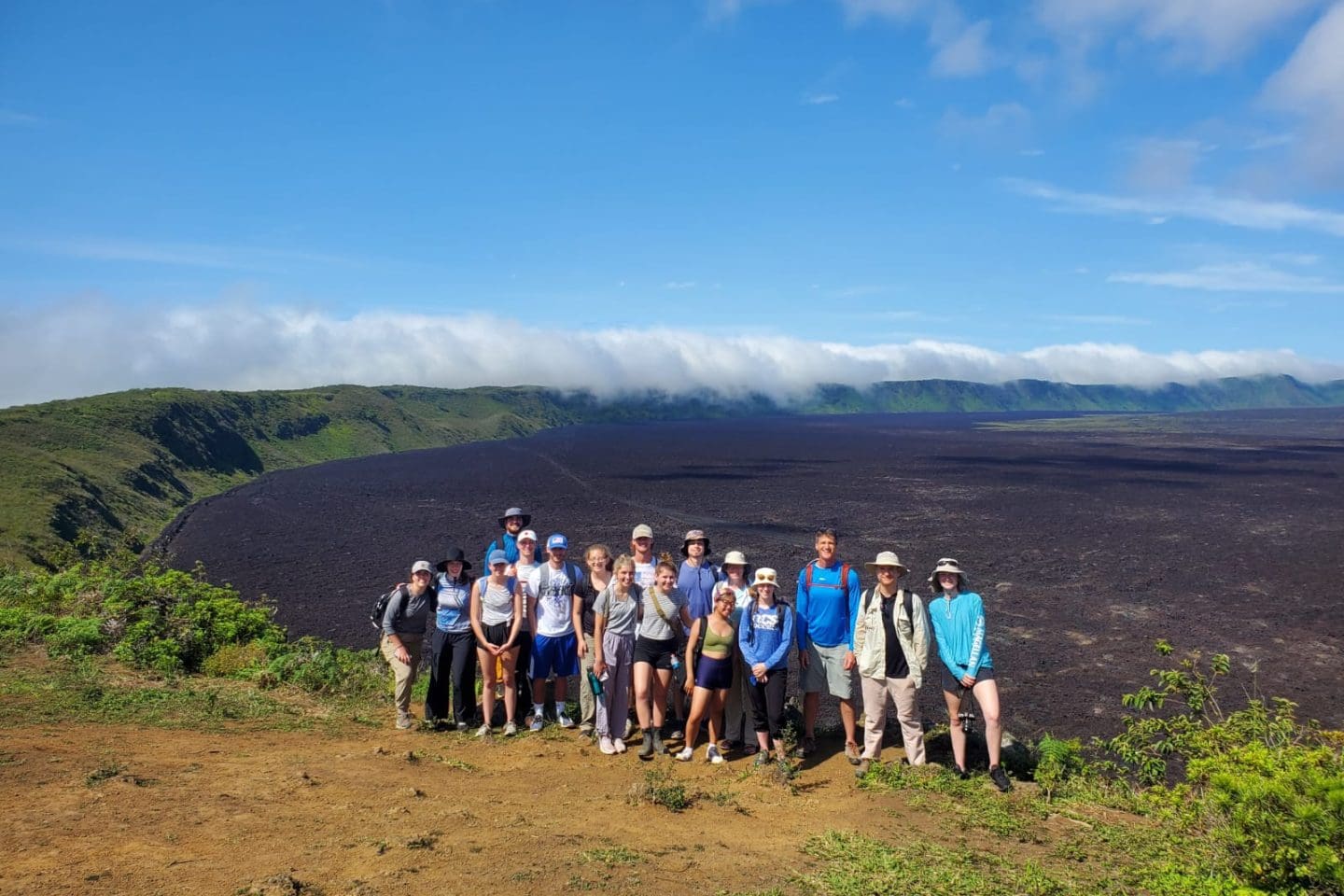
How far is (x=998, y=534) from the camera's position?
45.8 m

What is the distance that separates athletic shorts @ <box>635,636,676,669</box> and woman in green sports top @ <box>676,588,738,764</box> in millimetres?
201

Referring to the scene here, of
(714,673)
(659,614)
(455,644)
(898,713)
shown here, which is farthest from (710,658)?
(455,644)

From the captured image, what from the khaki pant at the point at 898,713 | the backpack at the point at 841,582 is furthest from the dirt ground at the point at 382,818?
the backpack at the point at 841,582

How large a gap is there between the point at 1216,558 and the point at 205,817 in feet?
147

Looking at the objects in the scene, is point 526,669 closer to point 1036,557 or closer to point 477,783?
point 477,783

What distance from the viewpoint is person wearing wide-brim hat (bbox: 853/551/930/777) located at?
7.77m

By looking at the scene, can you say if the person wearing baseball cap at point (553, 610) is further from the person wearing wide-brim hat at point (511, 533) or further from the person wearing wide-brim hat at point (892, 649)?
the person wearing wide-brim hat at point (892, 649)

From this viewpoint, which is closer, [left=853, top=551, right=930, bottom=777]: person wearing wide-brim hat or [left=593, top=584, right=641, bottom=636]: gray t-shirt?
[left=853, top=551, right=930, bottom=777]: person wearing wide-brim hat

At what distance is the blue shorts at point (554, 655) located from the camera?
339 inches

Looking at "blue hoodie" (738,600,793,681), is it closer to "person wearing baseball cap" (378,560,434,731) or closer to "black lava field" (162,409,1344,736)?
"person wearing baseball cap" (378,560,434,731)

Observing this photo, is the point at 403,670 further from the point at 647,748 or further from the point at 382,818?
the point at 382,818

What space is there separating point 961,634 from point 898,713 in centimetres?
102

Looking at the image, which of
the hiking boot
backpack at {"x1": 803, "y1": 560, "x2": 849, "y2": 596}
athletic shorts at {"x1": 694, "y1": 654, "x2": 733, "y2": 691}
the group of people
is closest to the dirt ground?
the hiking boot

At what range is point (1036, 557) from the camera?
39094mm
